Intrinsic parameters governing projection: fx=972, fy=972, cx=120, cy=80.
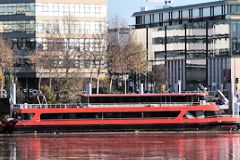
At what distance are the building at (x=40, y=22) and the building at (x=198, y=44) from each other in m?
16.3

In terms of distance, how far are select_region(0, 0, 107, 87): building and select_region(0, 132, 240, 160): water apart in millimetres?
44153

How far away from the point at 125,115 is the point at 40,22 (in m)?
46.2

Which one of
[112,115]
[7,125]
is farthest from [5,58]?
[112,115]

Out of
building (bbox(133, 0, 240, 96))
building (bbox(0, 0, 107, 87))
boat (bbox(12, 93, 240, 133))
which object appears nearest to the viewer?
boat (bbox(12, 93, 240, 133))

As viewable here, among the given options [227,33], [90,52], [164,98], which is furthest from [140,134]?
[227,33]

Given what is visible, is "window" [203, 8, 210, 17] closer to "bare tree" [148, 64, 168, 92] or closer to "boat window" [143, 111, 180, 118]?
"bare tree" [148, 64, 168, 92]

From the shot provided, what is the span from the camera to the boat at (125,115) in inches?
3519

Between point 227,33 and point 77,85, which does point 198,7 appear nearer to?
point 227,33

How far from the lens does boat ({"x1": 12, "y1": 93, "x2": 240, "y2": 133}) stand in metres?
89.4

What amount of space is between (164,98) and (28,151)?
22.1m

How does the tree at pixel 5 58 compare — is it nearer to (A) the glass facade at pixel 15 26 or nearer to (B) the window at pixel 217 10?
(A) the glass facade at pixel 15 26

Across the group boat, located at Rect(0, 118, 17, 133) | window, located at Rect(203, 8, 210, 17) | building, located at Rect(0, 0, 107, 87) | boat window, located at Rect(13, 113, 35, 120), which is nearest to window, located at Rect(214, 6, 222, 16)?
window, located at Rect(203, 8, 210, 17)

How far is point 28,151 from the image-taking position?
235 ft

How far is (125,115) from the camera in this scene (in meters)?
89.6
